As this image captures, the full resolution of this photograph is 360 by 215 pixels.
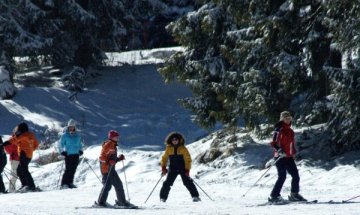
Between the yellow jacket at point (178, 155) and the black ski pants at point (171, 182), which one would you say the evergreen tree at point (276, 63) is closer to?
the yellow jacket at point (178, 155)

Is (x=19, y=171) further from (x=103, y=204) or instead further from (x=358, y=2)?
(x=358, y=2)

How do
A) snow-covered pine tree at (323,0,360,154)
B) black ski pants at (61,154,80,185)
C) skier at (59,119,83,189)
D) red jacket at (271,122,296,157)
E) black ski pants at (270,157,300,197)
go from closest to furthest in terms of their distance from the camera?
black ski pants at (270,157,300,197)
red jacket at (271,122,296,157)
snow-covered pine tree at (323,0,360,154)
skier at (59,119,83,189)
black ski pants at (61,154,80,185)

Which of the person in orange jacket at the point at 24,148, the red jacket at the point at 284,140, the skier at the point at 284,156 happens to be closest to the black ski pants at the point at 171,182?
the skier at the point at 284,156

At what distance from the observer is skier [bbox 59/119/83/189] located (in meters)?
19.8

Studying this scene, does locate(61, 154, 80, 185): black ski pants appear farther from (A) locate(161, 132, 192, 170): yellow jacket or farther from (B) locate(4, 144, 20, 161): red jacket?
(A) locate(161, 132, 192, 170): yellow jacket

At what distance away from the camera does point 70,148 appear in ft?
65.5

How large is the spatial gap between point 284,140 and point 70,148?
22.1 feet

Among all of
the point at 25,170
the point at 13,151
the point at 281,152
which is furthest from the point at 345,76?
the point at 13,151

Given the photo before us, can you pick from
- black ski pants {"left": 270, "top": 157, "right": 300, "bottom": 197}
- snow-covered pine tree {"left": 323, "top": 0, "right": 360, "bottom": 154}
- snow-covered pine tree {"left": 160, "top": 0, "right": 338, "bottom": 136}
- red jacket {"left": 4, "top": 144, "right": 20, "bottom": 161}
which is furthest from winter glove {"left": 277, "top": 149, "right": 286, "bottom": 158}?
red jacket {"left": 4, "top": 144, "right": 20, "bottom": 161}

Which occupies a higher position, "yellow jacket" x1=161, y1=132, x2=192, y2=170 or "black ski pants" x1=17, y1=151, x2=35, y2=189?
"black ski pants" x1=17, y1=151, x2=35, y2=189

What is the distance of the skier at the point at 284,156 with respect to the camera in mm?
14648

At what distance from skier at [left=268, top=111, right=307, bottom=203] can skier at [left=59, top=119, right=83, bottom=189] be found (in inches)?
252

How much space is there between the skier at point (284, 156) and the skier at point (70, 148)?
6.40 m

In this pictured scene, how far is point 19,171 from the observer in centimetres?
1956
